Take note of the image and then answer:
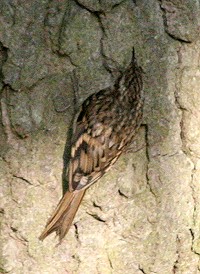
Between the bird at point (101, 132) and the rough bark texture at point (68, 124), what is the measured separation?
0.13ft

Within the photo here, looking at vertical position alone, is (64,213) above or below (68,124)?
below

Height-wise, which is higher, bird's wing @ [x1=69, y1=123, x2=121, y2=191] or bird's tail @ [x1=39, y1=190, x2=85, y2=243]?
bird's wing @ [x1=69, y1=123, x2=121, y2=191]

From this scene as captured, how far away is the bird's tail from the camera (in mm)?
1969

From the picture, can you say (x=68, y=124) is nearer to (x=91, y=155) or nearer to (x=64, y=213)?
(x=91, y=155)

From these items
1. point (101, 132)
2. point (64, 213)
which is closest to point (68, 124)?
point (101, 132)

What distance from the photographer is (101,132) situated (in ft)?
6.44

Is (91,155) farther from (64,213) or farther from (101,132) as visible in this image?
(64,213)

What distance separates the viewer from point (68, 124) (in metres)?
1.97

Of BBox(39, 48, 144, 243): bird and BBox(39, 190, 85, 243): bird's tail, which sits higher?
BBox(39, 48, 144, 243): bird

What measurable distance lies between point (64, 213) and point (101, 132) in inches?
11.0

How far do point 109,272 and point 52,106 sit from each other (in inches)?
23.8

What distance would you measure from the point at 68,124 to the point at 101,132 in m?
0.11

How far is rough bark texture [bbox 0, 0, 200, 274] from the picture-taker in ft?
6.22

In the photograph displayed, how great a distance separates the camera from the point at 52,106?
1.94 metres
